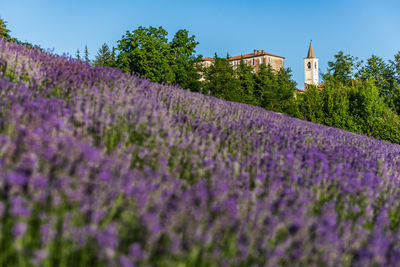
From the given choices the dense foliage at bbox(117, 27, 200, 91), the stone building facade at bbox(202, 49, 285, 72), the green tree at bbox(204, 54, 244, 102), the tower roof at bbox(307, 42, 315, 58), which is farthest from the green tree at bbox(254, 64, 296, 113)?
the tower roof at bbox(307, 42, 315, 58)

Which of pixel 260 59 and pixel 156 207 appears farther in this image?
pixel 260 59

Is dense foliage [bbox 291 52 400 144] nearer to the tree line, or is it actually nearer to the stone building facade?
the tree line

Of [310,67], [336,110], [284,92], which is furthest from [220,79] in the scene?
[310,67]

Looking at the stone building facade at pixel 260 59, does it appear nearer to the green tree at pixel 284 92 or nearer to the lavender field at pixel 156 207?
the green tree at pixel 284 92

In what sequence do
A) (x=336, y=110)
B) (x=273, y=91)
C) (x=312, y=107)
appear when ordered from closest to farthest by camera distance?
(x=336, y=110) → (x=312, y=107) → (x=273, y=91)

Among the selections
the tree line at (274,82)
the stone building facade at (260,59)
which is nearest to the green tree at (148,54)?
the tree line at (274,82)

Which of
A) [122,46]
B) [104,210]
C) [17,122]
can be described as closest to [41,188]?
[104,210]

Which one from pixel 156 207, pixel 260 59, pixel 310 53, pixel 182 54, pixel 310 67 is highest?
pixel 310 53

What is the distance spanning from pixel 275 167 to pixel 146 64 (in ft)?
→ 116

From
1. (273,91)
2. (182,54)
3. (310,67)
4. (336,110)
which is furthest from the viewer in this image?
(310,67)

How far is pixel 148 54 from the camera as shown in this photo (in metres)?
36.7

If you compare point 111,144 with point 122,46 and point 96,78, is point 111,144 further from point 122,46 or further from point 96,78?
point 122,46

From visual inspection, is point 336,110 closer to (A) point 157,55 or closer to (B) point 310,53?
(A) point 157,55

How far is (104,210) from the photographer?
1.40 m
